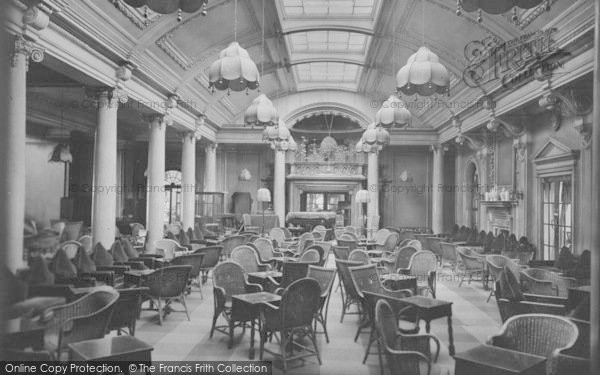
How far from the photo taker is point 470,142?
14.6 meters

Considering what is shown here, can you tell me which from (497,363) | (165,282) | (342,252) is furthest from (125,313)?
(342,252)

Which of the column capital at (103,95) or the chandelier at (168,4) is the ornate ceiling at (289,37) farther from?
the chandelier at (168,4)

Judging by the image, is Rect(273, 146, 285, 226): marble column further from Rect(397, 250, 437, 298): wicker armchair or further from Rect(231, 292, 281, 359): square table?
Rect(231, 292, 281, 359): square table

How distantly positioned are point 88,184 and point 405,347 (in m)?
6.94

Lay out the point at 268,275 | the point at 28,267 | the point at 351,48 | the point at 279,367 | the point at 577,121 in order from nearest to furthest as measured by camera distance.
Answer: the point at 28,267 < the point at 279,367 < the point at 268,275 < the point at 577,121 < the point at 351,48

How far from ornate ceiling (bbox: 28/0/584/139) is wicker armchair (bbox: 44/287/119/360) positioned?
3.18 meters

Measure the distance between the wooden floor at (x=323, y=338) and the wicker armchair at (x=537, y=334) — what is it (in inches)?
41.4

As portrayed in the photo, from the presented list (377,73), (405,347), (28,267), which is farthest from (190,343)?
(377,73)

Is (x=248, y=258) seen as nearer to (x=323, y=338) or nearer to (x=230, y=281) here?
(x=230, y=281)

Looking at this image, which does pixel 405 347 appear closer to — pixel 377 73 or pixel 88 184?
pixel 88 184

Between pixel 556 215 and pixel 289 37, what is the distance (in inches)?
306

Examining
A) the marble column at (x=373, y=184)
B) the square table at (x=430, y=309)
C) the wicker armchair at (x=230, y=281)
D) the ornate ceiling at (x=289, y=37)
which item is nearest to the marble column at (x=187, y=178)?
the ornate ceiling at (x=289, y=37)

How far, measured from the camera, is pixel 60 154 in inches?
203

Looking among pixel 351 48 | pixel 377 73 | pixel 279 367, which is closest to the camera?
pixel 279 367
